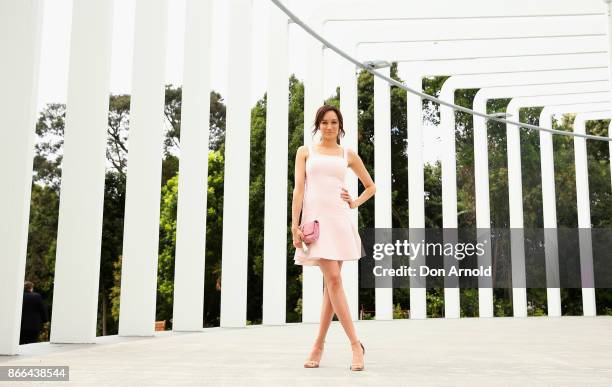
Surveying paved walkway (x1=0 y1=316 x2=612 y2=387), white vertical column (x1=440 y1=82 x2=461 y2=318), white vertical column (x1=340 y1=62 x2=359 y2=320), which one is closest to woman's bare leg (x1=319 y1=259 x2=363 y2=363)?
paved walkway (x1=0 y1=316 x2=612 y2=387)

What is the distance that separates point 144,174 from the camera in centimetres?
754

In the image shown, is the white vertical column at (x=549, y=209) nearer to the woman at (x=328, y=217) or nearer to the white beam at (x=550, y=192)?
the white beam at (x=550, y=192)

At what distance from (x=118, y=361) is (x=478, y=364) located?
2.82 m

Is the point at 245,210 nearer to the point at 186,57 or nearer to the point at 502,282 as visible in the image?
the point at 186,57

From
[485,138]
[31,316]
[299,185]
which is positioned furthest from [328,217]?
[485,138]

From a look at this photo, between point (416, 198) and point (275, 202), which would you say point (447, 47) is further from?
point (275, 202)

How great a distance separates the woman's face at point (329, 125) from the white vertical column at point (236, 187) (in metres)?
4.60

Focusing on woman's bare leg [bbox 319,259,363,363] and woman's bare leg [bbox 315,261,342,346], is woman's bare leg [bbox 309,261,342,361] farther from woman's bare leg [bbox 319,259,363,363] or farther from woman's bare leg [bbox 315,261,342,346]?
woman's bare leg [bbox 319,259,363,363]

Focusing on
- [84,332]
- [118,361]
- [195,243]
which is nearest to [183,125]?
[195,243]

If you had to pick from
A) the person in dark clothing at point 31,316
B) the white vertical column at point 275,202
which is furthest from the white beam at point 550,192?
the person in dark clothing at point 31,316

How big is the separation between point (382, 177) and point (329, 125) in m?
8.67

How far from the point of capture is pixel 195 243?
8.43 m

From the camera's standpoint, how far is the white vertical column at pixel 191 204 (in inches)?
331

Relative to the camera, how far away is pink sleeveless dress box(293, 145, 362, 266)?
4.75 m
